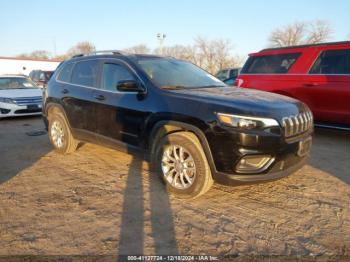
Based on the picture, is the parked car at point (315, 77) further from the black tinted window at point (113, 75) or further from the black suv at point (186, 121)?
the black tinted window at point (113, 75)

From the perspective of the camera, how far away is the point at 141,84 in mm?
4035

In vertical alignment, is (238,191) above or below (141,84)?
below

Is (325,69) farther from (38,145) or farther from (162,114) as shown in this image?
(38,145)

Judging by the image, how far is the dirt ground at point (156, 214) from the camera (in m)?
2.69

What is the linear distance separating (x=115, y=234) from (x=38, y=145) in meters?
4.08

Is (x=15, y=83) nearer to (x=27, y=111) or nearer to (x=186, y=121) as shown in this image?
(x=27, y=111)

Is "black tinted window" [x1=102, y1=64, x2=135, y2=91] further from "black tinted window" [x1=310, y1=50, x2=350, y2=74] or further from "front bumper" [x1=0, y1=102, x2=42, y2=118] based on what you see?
"front bumper" [x1=0, y1=102, x2=42, y2=118]

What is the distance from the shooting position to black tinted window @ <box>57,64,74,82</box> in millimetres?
5457

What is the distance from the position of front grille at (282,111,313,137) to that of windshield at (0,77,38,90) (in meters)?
9.45

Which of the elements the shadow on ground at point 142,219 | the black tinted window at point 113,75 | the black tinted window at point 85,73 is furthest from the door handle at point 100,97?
the shadow on ground at point 142,219

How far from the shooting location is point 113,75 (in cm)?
454

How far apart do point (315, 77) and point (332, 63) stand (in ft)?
1.29

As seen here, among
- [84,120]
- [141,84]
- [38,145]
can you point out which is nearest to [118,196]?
[141,84]

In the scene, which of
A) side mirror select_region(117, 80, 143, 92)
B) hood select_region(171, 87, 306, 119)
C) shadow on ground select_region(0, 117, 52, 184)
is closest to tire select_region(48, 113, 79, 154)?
shadow on ground select_region(0, 117, 52, 184)
